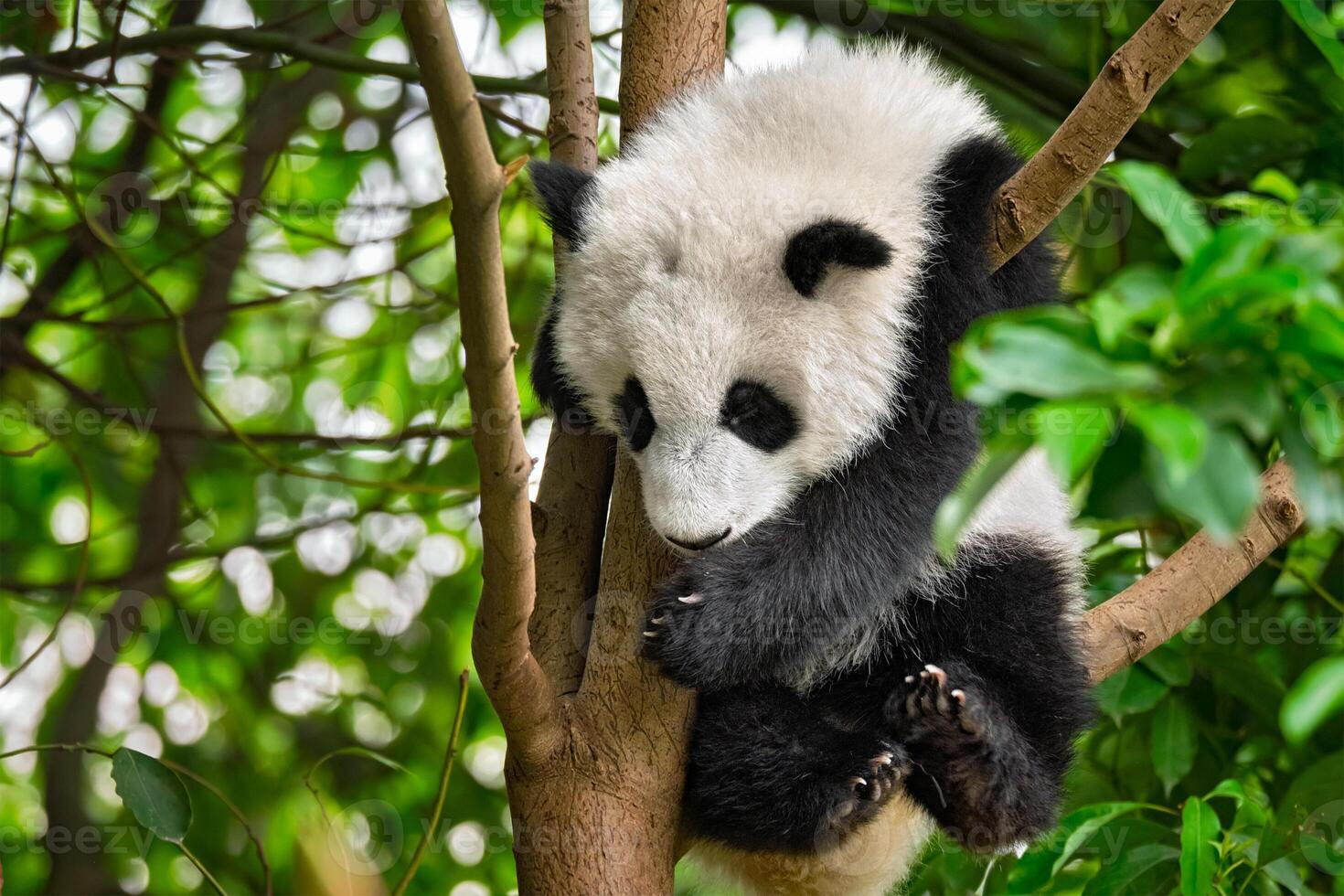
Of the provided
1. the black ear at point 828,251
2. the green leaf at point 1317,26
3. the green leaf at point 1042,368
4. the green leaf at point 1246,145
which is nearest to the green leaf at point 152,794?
the black ear at point 828,251

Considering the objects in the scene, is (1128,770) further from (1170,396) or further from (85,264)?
(85,264)

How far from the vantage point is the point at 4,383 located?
3.92m

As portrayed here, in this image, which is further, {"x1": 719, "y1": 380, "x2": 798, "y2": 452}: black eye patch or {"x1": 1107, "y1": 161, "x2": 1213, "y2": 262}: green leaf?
{"x1": 719, "y1": 380, "x2": 798, "y2": 452}: black eye patch

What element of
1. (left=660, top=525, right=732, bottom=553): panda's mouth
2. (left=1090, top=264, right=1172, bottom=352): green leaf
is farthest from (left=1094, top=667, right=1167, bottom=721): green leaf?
(left=1090, top=264, right=1172, bottom=352): green leaf

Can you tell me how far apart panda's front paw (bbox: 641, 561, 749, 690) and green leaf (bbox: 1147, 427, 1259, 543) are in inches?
48.8

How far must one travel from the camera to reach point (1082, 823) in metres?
2.32

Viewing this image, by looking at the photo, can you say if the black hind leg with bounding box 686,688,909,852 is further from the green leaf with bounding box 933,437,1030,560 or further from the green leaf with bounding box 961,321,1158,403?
the green leaf with bounding box 961,321,1158,403

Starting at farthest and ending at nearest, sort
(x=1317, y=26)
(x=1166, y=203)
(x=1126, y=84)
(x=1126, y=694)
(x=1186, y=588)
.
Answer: (x=1126, y=694)
(x=1186, y=588)
(x=1317, y=26)
(x=1126, y=84)
(x=1166, y=203)

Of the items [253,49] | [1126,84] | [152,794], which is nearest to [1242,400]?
[1126,84]

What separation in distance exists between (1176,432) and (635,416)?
1475 mm

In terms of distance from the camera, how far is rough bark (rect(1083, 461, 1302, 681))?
8.22 feet

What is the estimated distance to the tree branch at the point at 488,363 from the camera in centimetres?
125

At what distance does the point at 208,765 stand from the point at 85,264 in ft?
5.82

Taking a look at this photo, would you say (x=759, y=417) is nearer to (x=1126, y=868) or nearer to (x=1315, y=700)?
(x=1126, y=868)
